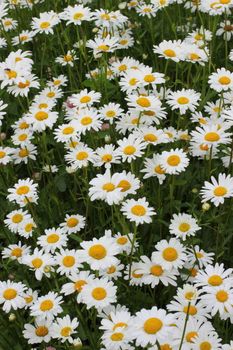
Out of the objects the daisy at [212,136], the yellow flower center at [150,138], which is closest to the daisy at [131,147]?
the yellow flower center at [150,138]

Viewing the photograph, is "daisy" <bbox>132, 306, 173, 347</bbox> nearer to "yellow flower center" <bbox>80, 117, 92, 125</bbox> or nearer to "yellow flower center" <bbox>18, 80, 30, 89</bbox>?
"yellow flower center" <bbox>80, 117, 92, 125</bbox>

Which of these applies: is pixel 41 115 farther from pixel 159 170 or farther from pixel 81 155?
pixel 159 170

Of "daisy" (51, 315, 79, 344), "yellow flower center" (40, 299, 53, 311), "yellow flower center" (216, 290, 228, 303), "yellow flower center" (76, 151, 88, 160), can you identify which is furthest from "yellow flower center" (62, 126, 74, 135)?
"yellow flower center" (216, 290, 228, 303)

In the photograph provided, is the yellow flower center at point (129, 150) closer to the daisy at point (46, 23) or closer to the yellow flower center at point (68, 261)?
the yellow flower center at point (68, 261)

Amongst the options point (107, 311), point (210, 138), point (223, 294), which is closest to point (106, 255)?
point (107, 311)

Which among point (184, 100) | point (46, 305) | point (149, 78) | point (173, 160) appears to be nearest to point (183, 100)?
point (184, 100)

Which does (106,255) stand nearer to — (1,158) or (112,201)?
(112,201)
